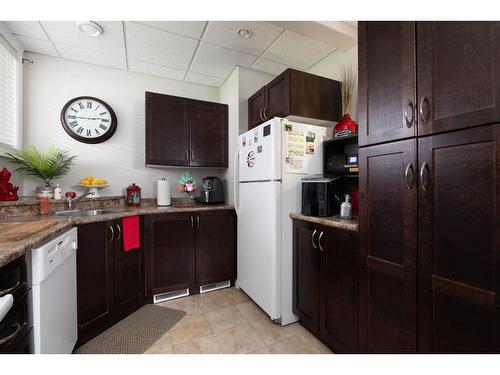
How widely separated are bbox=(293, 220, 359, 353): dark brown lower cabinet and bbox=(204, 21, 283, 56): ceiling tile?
1.67m

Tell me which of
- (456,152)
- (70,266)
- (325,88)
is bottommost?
(70,266)

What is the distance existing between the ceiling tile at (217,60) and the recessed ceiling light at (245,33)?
0.26 m

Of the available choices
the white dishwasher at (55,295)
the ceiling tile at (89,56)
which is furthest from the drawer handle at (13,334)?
the ceiling tile at (89,56)

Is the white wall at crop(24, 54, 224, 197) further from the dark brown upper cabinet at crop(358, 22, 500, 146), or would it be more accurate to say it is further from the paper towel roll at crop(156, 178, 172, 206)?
the dark brown upper cabinet at crop(358, 22, 500, 146)

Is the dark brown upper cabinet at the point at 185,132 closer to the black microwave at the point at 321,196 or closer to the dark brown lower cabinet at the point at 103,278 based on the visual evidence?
the dark brown lower cabinet at the point at 103,278

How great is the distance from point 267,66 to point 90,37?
172 cm

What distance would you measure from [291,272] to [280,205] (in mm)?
562

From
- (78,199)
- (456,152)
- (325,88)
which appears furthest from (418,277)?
(78,199)

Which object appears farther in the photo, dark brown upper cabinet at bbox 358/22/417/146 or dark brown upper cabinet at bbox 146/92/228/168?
dark brown upper cabinet at bbox 146/92/228/168

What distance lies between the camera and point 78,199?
81.2 inches

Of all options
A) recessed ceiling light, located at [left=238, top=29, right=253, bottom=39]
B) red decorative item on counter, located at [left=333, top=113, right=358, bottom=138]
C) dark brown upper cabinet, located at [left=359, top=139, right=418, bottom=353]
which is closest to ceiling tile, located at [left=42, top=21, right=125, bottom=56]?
recessed ceiling light, located at [left=238, top=29, right=253, bottom=39]

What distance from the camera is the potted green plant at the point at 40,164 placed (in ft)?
6.70

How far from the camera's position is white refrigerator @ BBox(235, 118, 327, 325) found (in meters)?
1.73

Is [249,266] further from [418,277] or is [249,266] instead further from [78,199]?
[78,199]
